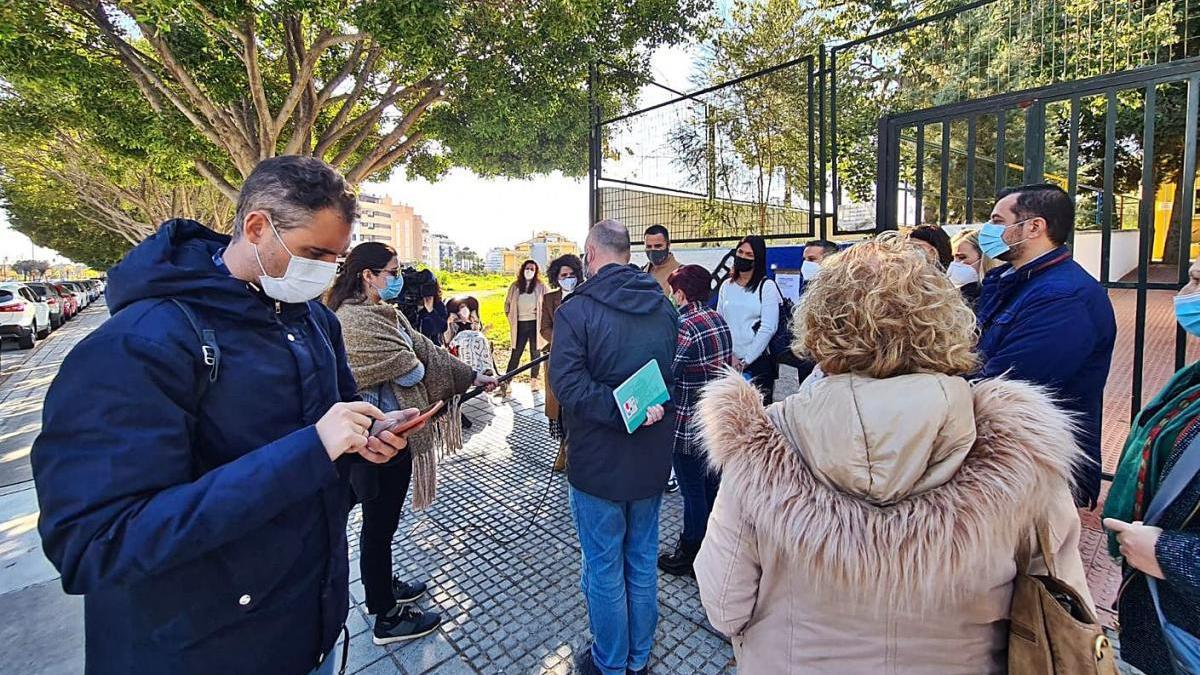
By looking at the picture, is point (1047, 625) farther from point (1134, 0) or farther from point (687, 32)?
point (687, 32)

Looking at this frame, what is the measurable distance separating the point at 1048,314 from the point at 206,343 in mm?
3343

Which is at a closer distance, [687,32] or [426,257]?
[687,32]

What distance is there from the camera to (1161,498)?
1.61 m

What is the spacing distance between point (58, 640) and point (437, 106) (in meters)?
10.1

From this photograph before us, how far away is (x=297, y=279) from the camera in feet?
5.16

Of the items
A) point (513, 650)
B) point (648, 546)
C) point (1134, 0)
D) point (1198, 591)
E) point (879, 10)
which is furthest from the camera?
point (879, 10)

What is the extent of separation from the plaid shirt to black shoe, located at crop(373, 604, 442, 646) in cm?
166

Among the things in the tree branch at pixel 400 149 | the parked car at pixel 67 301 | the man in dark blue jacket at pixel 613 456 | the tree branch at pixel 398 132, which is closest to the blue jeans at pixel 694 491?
the man in dark blue jacket at pixel 613 456

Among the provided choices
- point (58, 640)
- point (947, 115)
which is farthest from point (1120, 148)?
point (58, 640)

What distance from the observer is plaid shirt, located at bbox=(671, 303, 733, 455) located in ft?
11.1

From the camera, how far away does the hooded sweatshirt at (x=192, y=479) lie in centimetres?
116

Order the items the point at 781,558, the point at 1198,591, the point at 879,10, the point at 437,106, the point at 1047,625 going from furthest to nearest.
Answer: the point at 879,10 < the point at 437,106 < the point at 1198,591 < the point at 781,558 < the point at 1047,625

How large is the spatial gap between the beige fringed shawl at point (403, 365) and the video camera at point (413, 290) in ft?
8.10

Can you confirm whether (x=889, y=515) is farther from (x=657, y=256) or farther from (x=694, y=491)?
(x=657, y=256)
